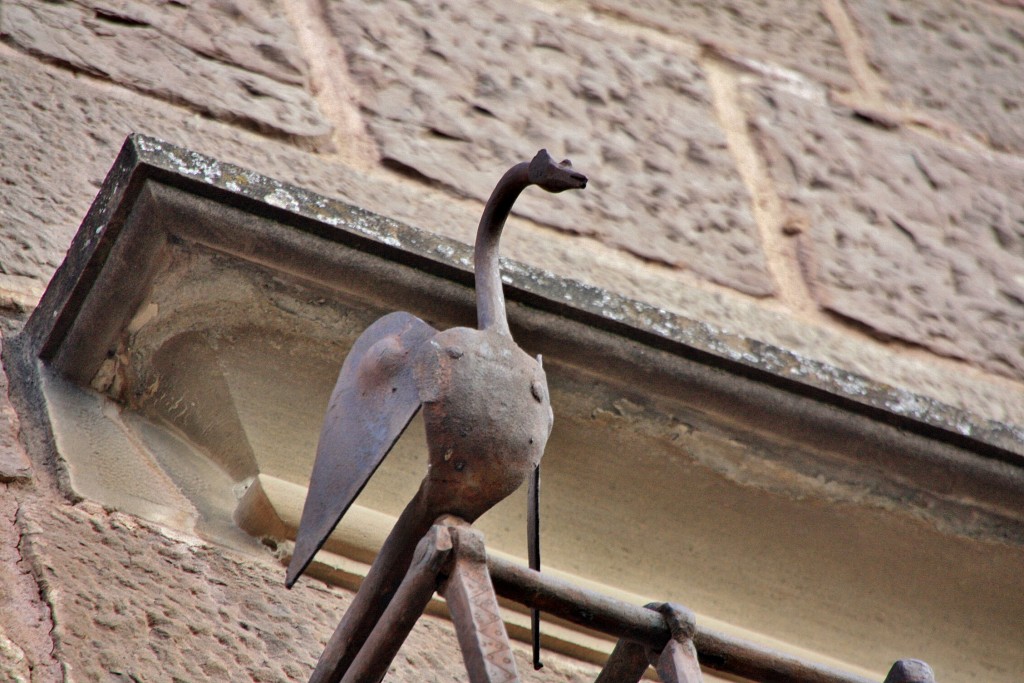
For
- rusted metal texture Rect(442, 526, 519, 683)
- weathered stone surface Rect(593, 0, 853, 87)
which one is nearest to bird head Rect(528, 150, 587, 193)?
rusted metal texture Rect(442, 526, 519, 683)

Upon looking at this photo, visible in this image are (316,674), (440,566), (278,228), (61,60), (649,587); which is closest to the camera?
(440,566)

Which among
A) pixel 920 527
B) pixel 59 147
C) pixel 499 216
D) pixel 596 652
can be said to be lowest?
pixel 596 652

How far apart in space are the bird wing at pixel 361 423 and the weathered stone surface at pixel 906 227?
0.87m

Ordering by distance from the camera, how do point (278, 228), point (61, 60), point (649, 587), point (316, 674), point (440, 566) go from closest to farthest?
point (440, 566) → point (316, 674) → point (278, 228) → point (649, 587) → point (61, 60)

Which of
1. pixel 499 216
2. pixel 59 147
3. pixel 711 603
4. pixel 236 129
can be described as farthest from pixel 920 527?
pixel 59 147

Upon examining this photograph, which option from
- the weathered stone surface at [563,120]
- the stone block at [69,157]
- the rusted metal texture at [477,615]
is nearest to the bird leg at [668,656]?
the rusted metal texture at [477,615]

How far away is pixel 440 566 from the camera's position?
71 centimetres

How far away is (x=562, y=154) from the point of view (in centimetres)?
159

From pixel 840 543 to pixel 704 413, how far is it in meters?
0.21

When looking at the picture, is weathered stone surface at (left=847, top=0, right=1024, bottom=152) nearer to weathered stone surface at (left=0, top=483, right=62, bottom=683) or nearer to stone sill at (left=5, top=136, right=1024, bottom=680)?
stone sill at (left=5, top=136, right=1024, bottom=680)

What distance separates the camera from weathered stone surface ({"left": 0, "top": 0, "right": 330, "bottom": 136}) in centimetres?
135

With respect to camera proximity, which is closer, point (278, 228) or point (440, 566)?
point (440, 566)

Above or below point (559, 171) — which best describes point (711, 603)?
below

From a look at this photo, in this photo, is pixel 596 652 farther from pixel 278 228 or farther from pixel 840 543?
pixel 278 228
